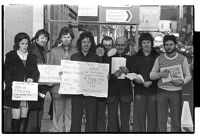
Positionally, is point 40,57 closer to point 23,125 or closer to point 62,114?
point 62,114

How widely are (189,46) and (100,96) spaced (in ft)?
4.50

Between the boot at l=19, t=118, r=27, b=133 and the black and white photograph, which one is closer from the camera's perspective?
the black and white photograph

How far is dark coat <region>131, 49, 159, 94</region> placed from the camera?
555 centimetres

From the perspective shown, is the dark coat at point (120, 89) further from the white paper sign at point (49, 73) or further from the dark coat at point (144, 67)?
the white paper sign at point (49, 73)

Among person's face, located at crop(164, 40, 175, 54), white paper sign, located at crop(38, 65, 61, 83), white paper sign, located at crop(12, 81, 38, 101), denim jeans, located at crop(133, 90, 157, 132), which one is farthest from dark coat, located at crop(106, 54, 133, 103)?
white paper sign, located at crop(12, 81, 38, 101)

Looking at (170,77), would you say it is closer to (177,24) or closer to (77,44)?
(177,24)

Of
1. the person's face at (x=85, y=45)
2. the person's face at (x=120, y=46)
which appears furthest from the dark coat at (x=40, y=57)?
the person's face at (x=120, y=46)

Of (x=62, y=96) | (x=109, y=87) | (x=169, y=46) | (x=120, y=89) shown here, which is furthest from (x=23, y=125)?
(x=169, y=46)

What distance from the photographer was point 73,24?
5.52 metres

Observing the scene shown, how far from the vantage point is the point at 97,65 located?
5.55 metres

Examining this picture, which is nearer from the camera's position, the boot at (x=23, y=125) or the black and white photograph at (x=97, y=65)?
the black and white photograph at (x=97, y=65)

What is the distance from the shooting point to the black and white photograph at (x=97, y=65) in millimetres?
5527

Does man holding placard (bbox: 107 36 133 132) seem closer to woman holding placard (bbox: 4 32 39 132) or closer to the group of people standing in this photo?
the group of people standing

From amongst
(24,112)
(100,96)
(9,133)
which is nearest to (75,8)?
(100,96)
